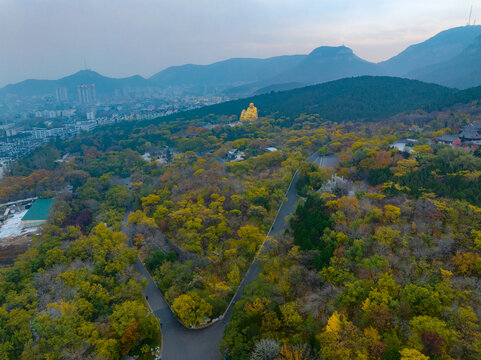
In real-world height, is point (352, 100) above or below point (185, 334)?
above

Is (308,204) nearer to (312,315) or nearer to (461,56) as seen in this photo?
(312,315)

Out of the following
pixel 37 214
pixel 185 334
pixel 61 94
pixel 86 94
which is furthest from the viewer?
pixel 61 94

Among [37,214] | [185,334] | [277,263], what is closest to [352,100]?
[277,263]

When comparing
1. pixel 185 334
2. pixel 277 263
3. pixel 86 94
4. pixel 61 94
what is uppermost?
pixel 61 94

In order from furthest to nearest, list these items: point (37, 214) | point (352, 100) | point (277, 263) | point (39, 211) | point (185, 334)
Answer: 1. point (352, 100)
2. point (39, 211)
3. point (37, 214)
4. point (277, 263)
5. point (185, 334)

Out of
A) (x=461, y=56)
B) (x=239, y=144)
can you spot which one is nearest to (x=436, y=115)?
(x=239, y=144)

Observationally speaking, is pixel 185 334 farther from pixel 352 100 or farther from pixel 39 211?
pixel 352 100
